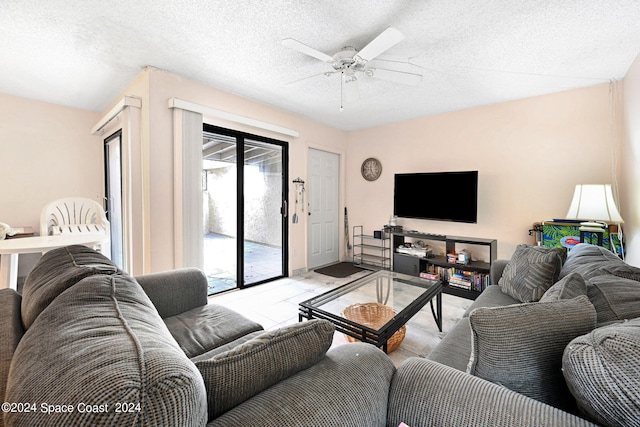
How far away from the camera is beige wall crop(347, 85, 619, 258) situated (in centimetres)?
292

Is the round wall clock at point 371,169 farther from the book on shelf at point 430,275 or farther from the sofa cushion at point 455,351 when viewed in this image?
the sofa cushion at point 455,351

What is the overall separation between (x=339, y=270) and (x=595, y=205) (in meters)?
3.06

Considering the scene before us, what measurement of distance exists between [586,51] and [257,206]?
143 inches

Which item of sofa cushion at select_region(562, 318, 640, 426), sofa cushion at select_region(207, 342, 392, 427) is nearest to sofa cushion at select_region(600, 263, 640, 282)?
sofa cushion at select_region(562, 318, 640, 426)

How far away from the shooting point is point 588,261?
1.59 meters

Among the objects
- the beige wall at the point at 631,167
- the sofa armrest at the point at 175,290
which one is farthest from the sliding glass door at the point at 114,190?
the beige wall at the point at 631,167

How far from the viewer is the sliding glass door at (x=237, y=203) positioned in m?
3.34

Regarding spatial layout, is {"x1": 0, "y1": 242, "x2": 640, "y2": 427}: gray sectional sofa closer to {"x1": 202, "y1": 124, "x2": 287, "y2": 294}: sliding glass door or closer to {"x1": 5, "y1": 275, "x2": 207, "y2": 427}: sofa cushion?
{"x1": 5, "y1": 275, "x2": 207, "y2": 427}: sofa cushion

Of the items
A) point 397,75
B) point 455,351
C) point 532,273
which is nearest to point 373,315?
point 455,351

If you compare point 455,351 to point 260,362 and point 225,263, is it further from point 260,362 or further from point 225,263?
point 225,263

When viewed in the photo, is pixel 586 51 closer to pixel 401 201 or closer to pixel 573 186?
pixel 573 186

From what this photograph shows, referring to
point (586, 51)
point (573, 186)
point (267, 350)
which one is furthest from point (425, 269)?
point (267, 350)

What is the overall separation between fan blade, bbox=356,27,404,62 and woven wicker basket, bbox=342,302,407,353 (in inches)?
71.1

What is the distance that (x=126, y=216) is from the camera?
2748 millimetres
